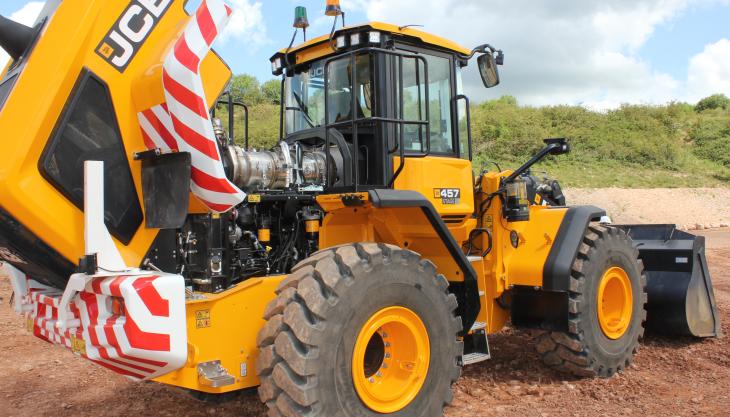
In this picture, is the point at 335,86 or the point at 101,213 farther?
the point at 335,86

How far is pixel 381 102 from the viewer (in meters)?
4.61

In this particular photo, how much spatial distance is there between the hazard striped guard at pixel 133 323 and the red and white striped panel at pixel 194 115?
0.57 metres

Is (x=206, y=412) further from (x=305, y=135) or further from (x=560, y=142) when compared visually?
(x=560, y=142)

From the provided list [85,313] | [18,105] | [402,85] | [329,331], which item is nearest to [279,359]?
[329,331]

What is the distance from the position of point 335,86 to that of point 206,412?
266cm

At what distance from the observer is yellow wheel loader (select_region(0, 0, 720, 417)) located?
10.7ft

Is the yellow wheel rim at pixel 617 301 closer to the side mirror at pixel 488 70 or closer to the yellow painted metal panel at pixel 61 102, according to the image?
the side mirror at pixel 488 70

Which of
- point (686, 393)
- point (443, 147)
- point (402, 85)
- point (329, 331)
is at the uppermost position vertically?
point (402, 85)

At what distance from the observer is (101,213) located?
331 cm

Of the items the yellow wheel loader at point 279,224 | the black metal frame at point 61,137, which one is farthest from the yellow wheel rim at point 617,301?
the black metal frame at point 61,137

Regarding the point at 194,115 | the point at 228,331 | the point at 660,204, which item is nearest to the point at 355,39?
the point at 194,115

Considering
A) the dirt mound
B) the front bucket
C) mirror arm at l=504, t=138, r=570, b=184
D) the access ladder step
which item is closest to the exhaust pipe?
the access ladder step

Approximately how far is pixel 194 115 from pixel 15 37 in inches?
40.1

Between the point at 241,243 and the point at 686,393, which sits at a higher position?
the point at 241,243
